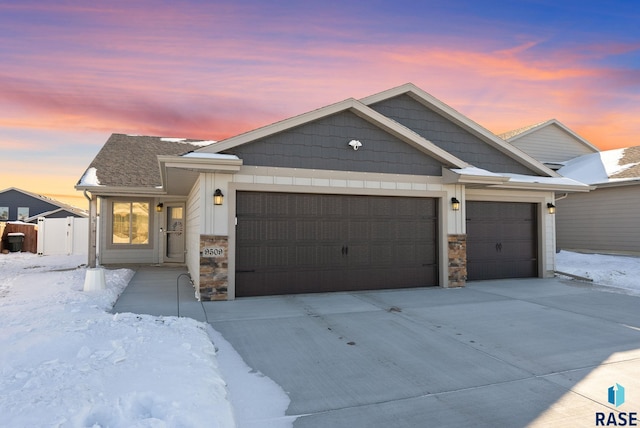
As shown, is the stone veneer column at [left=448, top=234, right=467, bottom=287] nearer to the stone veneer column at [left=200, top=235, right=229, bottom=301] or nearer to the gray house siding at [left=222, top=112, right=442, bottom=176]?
the gray house siding at [left=222, top=112, right=442, bottom=176]

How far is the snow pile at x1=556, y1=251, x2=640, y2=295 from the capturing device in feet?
33.2

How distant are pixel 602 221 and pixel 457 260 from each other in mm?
9916

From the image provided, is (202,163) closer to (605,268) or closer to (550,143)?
(605,268)

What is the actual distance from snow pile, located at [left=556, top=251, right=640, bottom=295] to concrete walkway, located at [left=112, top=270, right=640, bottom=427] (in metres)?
2.68

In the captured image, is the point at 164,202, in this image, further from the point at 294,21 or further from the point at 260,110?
the point at 294,21

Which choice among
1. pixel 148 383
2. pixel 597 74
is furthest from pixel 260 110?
pixel 148 383

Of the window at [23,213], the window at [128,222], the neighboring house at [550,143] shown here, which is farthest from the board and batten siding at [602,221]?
the window at [23,213]

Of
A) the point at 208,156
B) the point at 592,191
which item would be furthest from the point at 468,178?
the point at 592,191

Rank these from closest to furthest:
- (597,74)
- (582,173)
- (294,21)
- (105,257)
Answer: (294,21), (597,74), (105,257), (582,173)

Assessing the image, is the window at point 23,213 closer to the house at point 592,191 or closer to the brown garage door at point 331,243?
the brown garage door at point 331,243

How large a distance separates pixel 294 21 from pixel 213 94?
169 inches

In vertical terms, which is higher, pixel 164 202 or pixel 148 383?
pixel 164 202

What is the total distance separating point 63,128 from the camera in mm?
14852

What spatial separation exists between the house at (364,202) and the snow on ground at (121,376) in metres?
2.47
